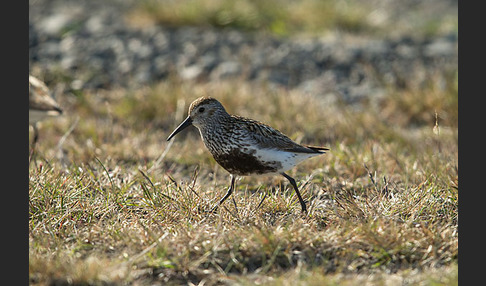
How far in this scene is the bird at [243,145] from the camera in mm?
5402

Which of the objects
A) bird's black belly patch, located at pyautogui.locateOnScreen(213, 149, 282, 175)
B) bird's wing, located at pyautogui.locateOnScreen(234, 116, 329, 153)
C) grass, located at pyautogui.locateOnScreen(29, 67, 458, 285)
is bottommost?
grass, located at pyautogui.locateOnScreen(29, 67, 458, 285)

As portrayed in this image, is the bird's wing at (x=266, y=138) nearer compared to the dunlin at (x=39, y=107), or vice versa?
the bird's wing at (x=266, y=138)

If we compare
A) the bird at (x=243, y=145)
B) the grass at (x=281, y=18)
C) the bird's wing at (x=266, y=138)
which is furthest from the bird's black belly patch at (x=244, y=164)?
the grass at (x=281, y=18)

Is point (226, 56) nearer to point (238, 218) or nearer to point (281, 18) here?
point (281, 18)

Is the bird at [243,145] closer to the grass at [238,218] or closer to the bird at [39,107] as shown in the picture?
the grass at [238,218]

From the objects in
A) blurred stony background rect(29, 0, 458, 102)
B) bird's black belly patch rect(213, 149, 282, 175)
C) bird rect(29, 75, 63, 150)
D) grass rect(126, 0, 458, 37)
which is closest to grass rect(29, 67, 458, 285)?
bird's black belly patch rect(213, 149, 282, 175)

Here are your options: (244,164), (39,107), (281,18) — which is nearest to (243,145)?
(244,164)

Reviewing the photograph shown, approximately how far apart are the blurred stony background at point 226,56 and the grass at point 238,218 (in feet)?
7.75

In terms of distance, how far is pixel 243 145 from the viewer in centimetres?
539

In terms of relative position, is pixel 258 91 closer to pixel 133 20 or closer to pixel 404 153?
pixel 404 153

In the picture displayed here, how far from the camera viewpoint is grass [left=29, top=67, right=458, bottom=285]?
4488 mm

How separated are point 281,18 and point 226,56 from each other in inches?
107

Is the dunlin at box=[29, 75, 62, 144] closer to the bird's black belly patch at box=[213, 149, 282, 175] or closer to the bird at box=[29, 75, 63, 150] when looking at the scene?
the bird at box=[29, 75, 63, 150]

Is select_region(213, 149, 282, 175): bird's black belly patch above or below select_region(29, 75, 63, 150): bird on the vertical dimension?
below
